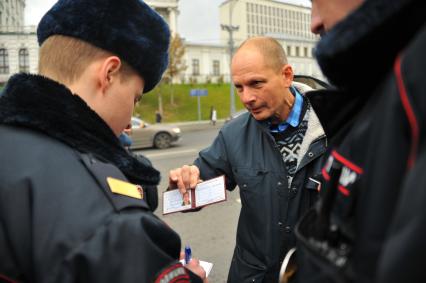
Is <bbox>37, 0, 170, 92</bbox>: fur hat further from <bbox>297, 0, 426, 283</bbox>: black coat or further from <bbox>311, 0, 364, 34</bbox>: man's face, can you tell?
<bbox>297, 0, 426, 283</bbox>: black coat

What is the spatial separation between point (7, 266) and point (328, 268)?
813 millimetres

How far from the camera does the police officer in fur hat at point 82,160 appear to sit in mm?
1022

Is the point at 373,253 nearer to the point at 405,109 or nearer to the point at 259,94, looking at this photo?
the point at 405,109

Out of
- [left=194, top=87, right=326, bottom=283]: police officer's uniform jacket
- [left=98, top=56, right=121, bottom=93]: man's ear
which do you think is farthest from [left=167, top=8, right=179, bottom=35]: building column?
[left=98, top=56, right=121, bottom=93]: man's ear

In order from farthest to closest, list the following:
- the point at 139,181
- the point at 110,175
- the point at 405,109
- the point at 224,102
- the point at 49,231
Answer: the point at 224,102, the point at 139,181, the point at 110,175, the point at 49,231, the point at 405,109

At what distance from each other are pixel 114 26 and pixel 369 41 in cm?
87

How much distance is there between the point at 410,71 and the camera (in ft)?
2.06

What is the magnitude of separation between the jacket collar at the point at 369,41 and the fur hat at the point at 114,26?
744mm

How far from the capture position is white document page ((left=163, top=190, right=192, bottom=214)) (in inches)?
81.0

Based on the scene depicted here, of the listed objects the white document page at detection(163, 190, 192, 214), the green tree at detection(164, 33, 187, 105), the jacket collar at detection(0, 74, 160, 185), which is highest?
the green tree at detection(164, 33, 187, 105)

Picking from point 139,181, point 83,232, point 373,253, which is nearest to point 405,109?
point 373,253

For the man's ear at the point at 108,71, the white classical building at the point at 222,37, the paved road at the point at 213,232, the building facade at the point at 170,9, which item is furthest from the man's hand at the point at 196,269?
the building facade at the point at 170,9

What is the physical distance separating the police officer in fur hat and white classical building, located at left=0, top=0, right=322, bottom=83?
14990 mm

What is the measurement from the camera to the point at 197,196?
81.7 inches
